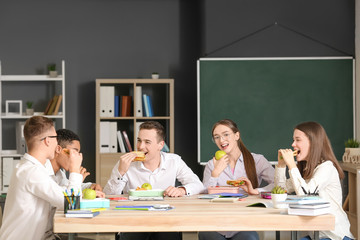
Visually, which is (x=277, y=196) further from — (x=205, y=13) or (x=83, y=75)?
(x=83, y=75)

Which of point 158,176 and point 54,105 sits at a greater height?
point 54,105

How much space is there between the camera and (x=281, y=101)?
251 inches

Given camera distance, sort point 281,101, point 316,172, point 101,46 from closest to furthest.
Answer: point 316,172 < point 281,101 < point 101,46

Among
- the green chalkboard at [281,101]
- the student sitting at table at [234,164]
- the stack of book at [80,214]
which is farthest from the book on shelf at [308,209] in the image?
the green chalkboard at [281,101]

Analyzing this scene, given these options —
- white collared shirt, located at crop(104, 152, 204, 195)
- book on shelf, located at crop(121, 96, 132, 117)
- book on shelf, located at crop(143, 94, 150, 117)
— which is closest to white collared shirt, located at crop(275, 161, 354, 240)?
white collared shirt, located at crop(104, 152, 204, 195)

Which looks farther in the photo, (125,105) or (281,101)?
(125,105)

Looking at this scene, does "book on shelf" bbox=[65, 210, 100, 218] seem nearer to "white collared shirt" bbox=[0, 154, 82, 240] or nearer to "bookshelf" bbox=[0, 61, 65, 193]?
"white collared shirt" bbox=[0, 154, 82, 240]

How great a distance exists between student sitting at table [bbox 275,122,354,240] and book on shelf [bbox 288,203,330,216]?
0.51m

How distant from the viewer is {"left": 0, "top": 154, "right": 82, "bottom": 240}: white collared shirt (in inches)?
119

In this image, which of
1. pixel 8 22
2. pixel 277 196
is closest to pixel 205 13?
pixel 8 22

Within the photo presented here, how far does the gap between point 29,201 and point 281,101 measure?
3.89 m

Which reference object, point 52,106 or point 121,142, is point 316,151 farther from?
point 52,106

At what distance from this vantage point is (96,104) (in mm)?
6504

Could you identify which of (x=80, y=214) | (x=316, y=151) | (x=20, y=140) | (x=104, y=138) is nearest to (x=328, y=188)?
(x=316, y=151)
